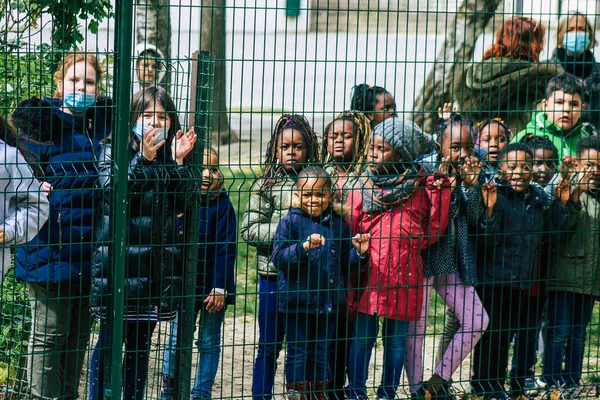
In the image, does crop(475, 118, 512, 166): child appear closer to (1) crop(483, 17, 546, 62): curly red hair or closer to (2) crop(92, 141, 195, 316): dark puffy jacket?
(1) crop(483, 17, 546, 62): curly red hair

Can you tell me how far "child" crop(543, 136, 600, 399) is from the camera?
17.1ft

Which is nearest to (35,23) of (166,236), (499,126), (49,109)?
(49,109)

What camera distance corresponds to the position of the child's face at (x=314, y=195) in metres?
4.55

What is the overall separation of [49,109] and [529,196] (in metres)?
2.56

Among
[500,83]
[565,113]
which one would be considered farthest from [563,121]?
[500,83]

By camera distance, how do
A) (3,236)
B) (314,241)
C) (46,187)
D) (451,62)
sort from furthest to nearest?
(451,62), (314,241), (46,187), (3,236)

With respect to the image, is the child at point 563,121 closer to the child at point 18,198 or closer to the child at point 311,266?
the child at point 311,266

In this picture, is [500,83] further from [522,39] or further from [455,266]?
[455,266]

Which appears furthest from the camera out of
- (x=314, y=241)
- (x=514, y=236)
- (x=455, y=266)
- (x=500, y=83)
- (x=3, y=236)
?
(x=514, y=236)

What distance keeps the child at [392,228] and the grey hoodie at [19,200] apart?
60.3 inches

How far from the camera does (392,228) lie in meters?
4.78

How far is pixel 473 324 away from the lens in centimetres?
506

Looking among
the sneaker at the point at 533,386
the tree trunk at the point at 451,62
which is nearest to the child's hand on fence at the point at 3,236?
the tree trunk at the point at 451,62

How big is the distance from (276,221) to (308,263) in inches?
12.8
